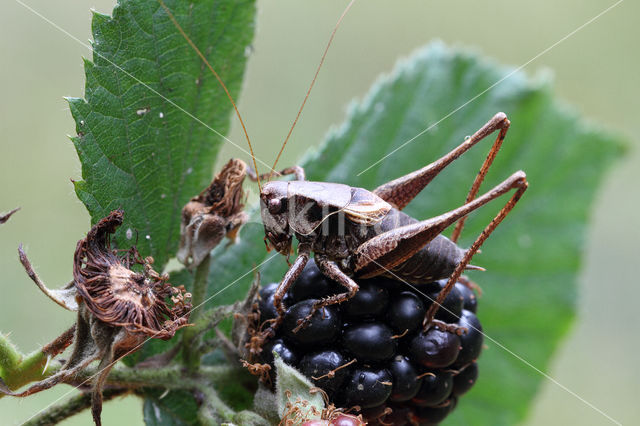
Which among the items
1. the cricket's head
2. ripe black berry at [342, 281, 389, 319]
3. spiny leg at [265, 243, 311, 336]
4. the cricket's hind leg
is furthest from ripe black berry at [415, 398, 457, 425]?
the cricket's hind leg

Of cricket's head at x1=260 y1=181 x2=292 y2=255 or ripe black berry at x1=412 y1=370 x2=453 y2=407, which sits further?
cricket's head at x1=260 y1=181 x2=292 y2=255

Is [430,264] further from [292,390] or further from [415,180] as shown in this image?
[292,390]

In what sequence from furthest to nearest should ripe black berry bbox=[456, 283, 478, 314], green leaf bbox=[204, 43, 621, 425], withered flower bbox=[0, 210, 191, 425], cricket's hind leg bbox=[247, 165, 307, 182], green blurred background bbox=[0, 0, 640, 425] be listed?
1. green blurred background bbox=[0, 0, 640, 425]
2. green leaf bbox=[204, 43, 621, 425]
3. cricket's hind leg bbox=[247, 165, 307, 182]
4. ripe black berry bbox=[456, 283, 478, 314]
5. withered flower bbox=[0, 210, 191, 425]

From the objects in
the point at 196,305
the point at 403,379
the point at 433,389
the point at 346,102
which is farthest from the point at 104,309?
the point at 346,102

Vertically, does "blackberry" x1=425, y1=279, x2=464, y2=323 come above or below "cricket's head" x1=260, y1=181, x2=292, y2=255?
below

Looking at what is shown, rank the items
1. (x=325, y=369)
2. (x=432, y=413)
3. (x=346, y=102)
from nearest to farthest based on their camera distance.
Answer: (x=325, y=369) → (x=432, y=413) → (x=346, y=102)

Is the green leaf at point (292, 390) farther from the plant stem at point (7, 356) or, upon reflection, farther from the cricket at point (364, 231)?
the plant stem at point (7, 356)

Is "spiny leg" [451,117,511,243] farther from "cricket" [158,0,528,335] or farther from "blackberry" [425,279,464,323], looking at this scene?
"blackberry" [425,279,464,323]
